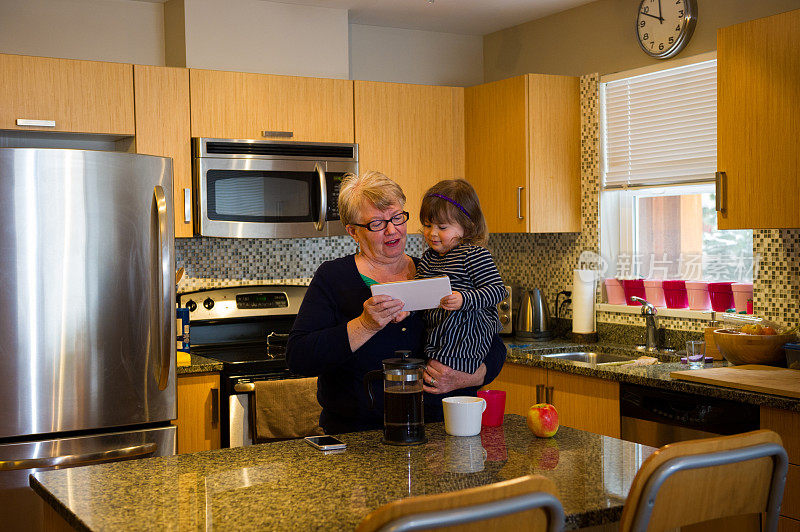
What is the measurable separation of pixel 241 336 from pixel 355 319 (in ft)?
7.16

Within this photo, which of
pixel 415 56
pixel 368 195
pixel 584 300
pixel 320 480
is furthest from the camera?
pixel 415 56

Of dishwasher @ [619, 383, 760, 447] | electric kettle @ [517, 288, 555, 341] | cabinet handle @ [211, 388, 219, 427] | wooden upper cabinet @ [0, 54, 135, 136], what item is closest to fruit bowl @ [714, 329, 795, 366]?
dishwasher @ [619, 383, 760, 447]

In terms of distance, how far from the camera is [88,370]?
10.0 ft

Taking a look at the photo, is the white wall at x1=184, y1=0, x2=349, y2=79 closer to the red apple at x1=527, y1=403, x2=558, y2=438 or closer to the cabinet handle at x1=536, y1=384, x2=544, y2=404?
the cabinet handle at x1=536, y1=384, x2=544, y2=404

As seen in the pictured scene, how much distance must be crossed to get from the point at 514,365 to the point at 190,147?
1.77 m

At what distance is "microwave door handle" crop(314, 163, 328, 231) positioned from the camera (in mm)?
4012

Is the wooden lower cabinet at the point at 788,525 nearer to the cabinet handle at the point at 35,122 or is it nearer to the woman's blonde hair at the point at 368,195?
the woman's blonde hair at the point at 368,195

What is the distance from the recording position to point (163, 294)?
3.22 m

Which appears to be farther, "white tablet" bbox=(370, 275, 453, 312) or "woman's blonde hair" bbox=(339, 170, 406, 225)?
"woman's blonde hair" bbox=(339, 170, 406, 225)

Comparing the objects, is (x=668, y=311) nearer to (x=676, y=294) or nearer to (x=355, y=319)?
(x=676, y=294)

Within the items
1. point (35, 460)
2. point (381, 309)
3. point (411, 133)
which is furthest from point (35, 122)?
point (381, 309)

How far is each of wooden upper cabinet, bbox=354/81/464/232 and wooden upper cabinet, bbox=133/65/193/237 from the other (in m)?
0.87

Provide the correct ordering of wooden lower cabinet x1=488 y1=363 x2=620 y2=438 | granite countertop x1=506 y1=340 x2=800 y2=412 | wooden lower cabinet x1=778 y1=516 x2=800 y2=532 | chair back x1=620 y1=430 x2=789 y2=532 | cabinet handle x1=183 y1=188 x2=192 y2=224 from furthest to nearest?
cabinet handle x1=183 y1=188 x2=192 y2=224
wooden lower cabinet x1=488 y1=363 x2=620 y2=438
granite countertop x1=506 y1=340 x2=800 y2=412
wooden lower cabinet x1=778 y1=516 x2=800 y2=532
chair back x1=620 y1=430 x2=789 y2=532

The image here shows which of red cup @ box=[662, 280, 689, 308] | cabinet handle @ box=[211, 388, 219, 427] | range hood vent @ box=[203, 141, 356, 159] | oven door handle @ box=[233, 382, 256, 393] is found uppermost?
range hood vent @ box=[203, 141, 356, 159]
